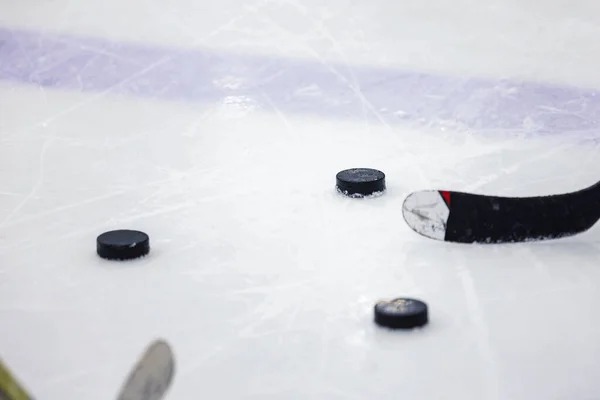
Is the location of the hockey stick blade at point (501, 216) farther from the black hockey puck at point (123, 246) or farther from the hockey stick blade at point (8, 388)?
the hockey stick blade at point (8, 388)

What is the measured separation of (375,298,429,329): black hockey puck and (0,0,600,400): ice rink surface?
0.08 feet

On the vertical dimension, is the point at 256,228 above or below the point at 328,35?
below

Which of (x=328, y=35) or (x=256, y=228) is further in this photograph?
(x=328, y=35)

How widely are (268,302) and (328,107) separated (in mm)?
1409

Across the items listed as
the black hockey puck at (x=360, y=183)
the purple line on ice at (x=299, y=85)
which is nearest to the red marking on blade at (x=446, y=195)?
the black hockey puck at (x=360, y=183)

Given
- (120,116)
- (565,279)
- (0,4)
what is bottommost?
(565,279)

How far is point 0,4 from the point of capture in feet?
12.7

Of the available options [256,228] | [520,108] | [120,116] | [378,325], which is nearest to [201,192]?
[256,228]

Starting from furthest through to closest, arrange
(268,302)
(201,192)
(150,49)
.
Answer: (150,49)
(201,192)
(268,302)

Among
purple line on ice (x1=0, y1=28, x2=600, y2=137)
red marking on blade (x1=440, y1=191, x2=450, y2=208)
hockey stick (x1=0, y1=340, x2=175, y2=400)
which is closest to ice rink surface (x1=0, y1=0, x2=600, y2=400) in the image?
purple line on ice (x1=0, y1=28, x2=600, y2=137)

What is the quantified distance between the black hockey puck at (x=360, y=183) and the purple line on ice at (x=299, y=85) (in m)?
0.49

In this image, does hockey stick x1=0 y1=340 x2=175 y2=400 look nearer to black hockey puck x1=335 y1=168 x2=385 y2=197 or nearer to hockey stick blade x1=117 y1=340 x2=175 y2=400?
hockey stick blade x1=117 y1=340 x2=175 y2=400

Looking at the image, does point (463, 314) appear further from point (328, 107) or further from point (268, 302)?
point (328, 107)

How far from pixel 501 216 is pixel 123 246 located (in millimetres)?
870
